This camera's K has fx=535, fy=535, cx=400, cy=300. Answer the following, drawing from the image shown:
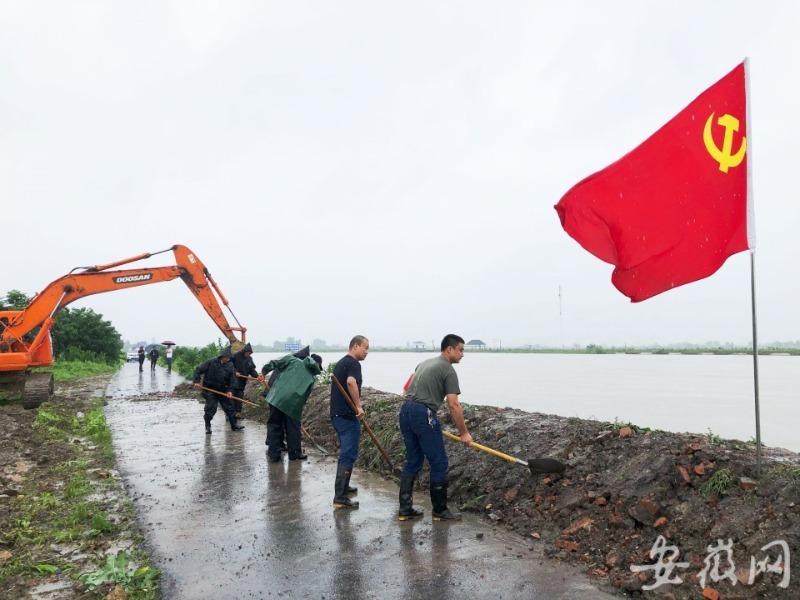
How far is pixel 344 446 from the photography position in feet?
19.4

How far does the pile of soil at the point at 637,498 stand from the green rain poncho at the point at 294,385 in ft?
7.92

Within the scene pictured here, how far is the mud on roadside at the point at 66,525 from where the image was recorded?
3.87m

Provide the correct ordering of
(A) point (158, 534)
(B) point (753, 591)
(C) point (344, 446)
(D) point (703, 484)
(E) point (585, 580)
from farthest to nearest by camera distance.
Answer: (C) point (344, 446), (A) point (158, 534), (D) point (703, 484), (E) point (585, 580), (B) point (753, 591)

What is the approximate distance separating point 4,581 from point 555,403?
34.0 feet

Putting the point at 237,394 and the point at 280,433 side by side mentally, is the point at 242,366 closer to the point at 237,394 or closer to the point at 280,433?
the point at 237,394

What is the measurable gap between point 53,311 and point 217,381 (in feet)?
21.0

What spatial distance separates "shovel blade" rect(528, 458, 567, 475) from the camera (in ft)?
16.9

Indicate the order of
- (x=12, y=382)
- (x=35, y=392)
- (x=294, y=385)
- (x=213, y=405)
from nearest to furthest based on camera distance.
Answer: (x=294, y=385) < (x=213, y=405) < (x=35, y=392) < (x=12, y=382)

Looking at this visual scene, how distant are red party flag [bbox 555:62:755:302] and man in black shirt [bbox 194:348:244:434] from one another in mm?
8282

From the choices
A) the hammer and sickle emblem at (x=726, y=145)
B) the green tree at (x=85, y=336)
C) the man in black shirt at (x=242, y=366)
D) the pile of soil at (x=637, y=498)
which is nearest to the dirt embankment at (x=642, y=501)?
the pile of soil at (x=637, y=498)

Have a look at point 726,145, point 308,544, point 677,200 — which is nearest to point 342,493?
point 308,544

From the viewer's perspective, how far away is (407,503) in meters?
5.16

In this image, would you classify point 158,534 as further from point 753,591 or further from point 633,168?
point 633,168

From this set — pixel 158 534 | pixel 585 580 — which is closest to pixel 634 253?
pixel 585 580
